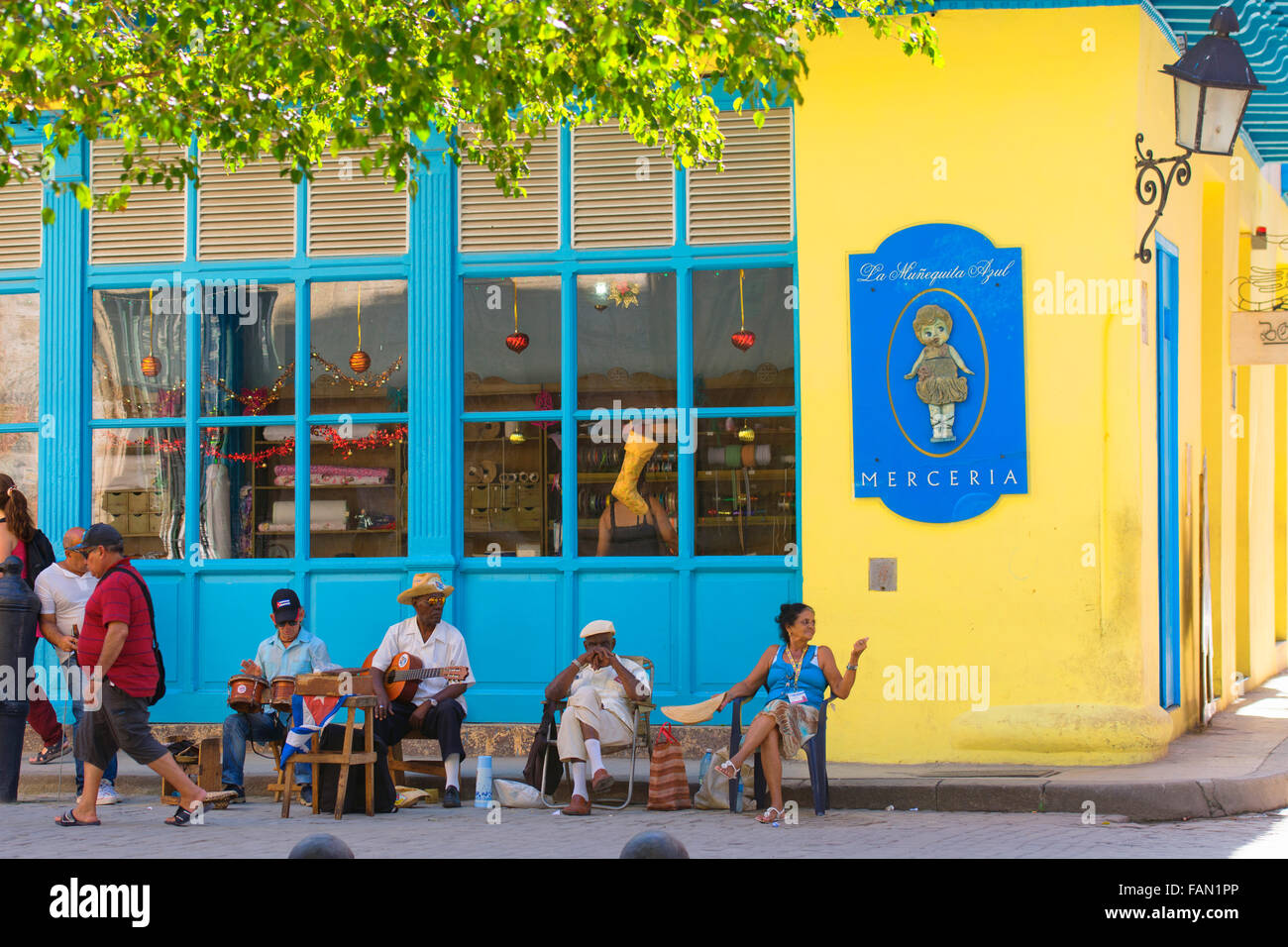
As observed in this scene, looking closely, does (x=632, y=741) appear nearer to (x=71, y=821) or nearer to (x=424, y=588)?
(x=424, y=588)

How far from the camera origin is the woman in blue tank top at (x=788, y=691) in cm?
904

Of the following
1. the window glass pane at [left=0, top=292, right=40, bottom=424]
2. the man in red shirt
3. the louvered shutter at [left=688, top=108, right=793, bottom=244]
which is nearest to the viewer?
the man in red shirt

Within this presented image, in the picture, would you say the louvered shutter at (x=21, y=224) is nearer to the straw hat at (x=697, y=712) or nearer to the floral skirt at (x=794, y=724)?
the straw hat at (x=697, y=712)

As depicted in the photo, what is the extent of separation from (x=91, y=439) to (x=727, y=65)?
242 inches

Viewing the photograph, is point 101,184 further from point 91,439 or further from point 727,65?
point 727,65

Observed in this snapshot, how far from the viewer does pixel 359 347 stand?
37.5 ft

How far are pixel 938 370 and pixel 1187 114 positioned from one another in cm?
233

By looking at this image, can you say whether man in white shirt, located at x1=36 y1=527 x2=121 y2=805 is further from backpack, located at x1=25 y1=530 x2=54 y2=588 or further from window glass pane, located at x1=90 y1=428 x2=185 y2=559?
window glass pane, located at x1=90 y1=428 x2=185 y2=559

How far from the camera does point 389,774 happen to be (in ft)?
31.2

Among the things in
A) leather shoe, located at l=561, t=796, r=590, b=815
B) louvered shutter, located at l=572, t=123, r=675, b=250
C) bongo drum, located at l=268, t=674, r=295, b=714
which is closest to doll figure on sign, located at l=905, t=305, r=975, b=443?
louvered shutter, located at l=572, t=123, r=675, b=250

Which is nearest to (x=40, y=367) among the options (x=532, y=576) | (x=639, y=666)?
(x=532, y=576)

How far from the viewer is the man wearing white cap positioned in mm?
9367

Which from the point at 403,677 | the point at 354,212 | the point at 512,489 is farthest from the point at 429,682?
the point at 354,212

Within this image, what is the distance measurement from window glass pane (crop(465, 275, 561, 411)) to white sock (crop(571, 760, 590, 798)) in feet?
9.60
